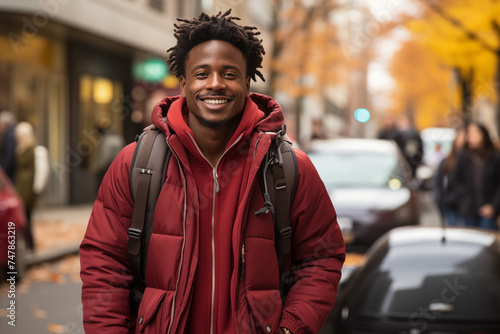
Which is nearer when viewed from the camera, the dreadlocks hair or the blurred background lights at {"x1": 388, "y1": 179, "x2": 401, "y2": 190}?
the dreadlocks hair

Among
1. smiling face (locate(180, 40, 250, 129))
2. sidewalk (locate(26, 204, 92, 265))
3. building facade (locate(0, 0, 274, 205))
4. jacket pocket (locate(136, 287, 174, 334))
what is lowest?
sidewalk (locate(26, 204, 92, 265))

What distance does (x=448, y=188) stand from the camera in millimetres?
10594

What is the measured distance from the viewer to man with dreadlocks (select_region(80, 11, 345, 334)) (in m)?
2.78

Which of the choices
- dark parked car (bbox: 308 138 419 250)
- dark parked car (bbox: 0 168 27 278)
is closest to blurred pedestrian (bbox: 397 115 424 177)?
dark parked car (bbox: 308 138 419 250)

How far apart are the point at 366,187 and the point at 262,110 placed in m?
8.07

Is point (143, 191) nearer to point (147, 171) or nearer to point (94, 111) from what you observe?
point (147, 171)

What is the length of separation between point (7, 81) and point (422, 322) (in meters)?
15.2

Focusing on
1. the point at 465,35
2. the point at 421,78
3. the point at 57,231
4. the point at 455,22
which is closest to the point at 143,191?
the point at 57,231

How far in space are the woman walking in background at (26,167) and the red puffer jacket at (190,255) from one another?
30.2 ft

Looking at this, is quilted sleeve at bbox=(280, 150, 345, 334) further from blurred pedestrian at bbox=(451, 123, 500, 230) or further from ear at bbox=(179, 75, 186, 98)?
blurred pedestrian at bbox=(451, 123, 500, 230)

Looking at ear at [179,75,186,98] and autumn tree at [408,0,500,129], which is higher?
autumn tree at [408,0,500,129]

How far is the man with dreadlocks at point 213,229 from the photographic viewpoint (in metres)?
2.78

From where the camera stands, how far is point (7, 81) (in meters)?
18.4

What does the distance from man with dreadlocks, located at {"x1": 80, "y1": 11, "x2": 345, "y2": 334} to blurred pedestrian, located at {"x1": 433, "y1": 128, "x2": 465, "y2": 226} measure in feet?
25.5
